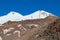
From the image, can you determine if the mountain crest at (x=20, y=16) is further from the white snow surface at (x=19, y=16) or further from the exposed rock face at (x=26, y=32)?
the exposed rock face at (x=26, y=32)

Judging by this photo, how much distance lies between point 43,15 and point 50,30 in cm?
4811

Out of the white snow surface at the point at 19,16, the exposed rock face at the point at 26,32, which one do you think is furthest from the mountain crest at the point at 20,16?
the exposed rock face at the point at 26,32

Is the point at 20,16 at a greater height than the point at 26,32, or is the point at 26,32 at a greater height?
the point at 20,16

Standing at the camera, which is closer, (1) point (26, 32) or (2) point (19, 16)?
(1) point (26, 32)

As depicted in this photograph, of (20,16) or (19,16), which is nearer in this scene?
(19,16)

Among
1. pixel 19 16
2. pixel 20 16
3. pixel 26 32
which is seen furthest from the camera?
pixel 20 16

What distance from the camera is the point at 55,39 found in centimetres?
1933

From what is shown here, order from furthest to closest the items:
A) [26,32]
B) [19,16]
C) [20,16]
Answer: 1. [20,16]
2. [19,16]
3. [26,32]

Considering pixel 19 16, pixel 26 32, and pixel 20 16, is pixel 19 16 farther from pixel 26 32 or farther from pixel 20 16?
pixel 26 32

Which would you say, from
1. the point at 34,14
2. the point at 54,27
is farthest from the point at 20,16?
the point at 54,27

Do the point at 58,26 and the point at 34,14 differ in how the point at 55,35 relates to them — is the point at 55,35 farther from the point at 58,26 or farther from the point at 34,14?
the point at 34,14

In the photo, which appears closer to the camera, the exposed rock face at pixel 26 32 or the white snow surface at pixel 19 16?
the exposed rock face at pixel 26 32

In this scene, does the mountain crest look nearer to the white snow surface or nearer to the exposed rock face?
the white snow surface

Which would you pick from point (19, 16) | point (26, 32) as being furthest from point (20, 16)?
point (26, 32)
